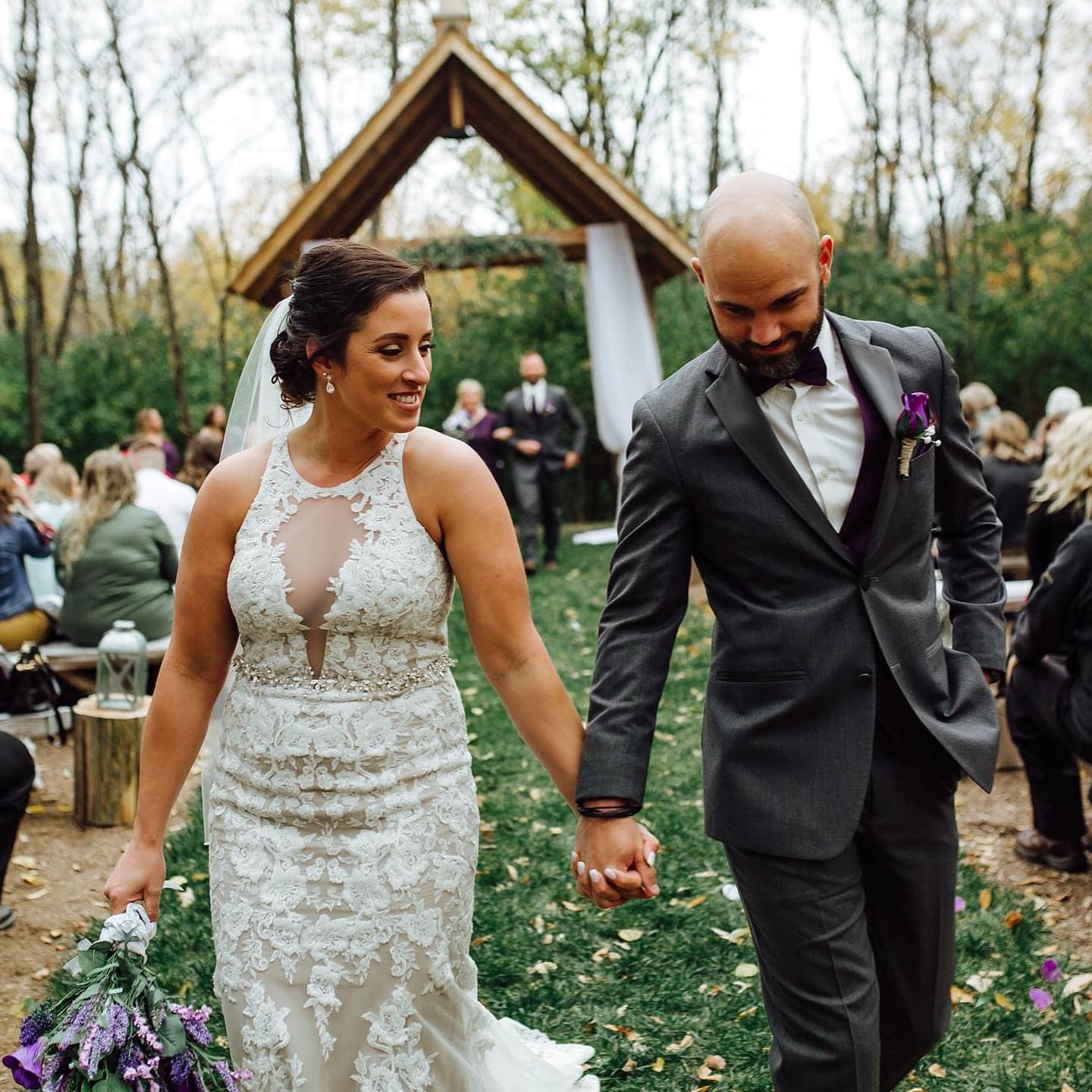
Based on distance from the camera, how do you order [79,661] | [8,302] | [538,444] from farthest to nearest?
[8,302] → [538,444] → [79,661]

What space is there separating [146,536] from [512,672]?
5.90 meters

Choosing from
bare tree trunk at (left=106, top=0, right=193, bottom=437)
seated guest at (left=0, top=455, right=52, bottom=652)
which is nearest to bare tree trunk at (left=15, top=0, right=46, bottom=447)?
bare tree trunk at (left=106, top=0, right=193, bottom=437)

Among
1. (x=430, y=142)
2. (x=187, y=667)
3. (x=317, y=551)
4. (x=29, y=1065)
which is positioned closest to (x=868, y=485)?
(x=317, y=551)

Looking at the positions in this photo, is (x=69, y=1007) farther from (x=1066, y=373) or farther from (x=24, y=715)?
(x=1066, y=373)

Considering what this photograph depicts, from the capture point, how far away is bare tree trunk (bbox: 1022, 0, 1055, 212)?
25.1 meters

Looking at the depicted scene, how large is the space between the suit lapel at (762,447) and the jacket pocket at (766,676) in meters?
0.27

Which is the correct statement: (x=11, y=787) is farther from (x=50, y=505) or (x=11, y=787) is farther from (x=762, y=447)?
(x=50, y=505)

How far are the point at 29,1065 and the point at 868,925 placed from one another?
70.8 inches

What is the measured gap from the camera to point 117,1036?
7.64 ft

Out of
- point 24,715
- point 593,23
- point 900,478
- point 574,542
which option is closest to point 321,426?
point 900,478

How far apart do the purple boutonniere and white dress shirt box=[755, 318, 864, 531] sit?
9 cm

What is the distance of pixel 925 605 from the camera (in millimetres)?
2697

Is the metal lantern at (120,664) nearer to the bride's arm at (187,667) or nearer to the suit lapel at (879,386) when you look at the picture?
the bride's arm at (187,667)

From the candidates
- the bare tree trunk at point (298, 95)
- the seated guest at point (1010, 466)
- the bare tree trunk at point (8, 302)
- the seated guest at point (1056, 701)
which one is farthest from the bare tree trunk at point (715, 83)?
the seated guest at point (1056, 701)
